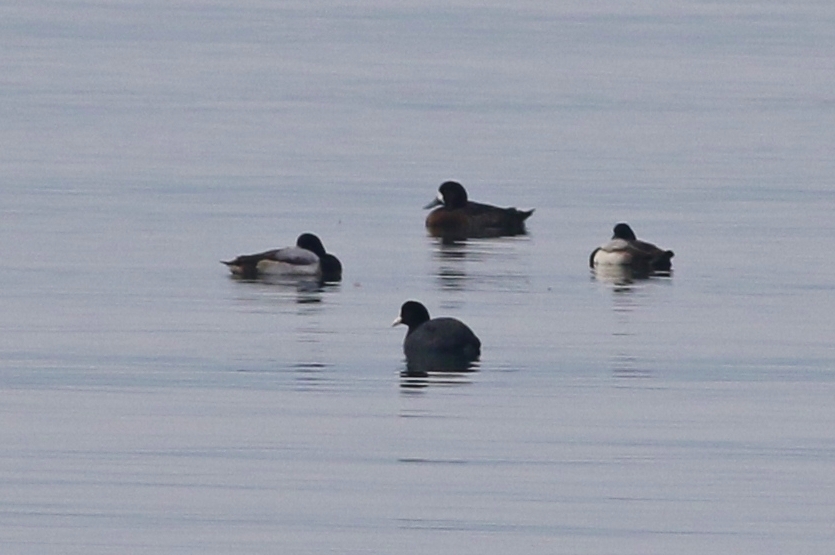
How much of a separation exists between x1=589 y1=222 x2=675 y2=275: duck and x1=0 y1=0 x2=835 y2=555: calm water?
254 millimetres

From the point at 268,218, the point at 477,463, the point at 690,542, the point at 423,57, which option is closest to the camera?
the point at 690,542

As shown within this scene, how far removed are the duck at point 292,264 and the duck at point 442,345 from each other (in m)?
4.14

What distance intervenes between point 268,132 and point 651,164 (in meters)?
6.46

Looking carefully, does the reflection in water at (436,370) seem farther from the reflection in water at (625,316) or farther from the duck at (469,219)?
the duck at (469,219)

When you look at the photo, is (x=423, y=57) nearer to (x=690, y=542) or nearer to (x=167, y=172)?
(x=167, y=172)

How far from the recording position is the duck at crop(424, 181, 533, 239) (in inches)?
1064

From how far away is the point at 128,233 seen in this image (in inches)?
993

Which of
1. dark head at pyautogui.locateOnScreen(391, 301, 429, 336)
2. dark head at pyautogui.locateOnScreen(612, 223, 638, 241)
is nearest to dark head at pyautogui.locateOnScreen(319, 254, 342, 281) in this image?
dark head at pyautogui.locateOnScreen(612, 223, 638, 241)

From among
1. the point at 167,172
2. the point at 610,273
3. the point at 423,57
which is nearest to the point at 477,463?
the point at 610,273

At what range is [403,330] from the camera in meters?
19.8

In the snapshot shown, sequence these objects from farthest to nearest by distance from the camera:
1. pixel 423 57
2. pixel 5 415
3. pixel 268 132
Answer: pixel 423 57 → pixel 268 132 → pixel 5 415

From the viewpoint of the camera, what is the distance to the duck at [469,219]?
27.0m

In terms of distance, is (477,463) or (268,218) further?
(268,218)

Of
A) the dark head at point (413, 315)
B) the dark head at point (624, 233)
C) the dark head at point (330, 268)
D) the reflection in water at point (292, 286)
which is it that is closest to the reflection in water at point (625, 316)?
the dark head at point (624, 233)
